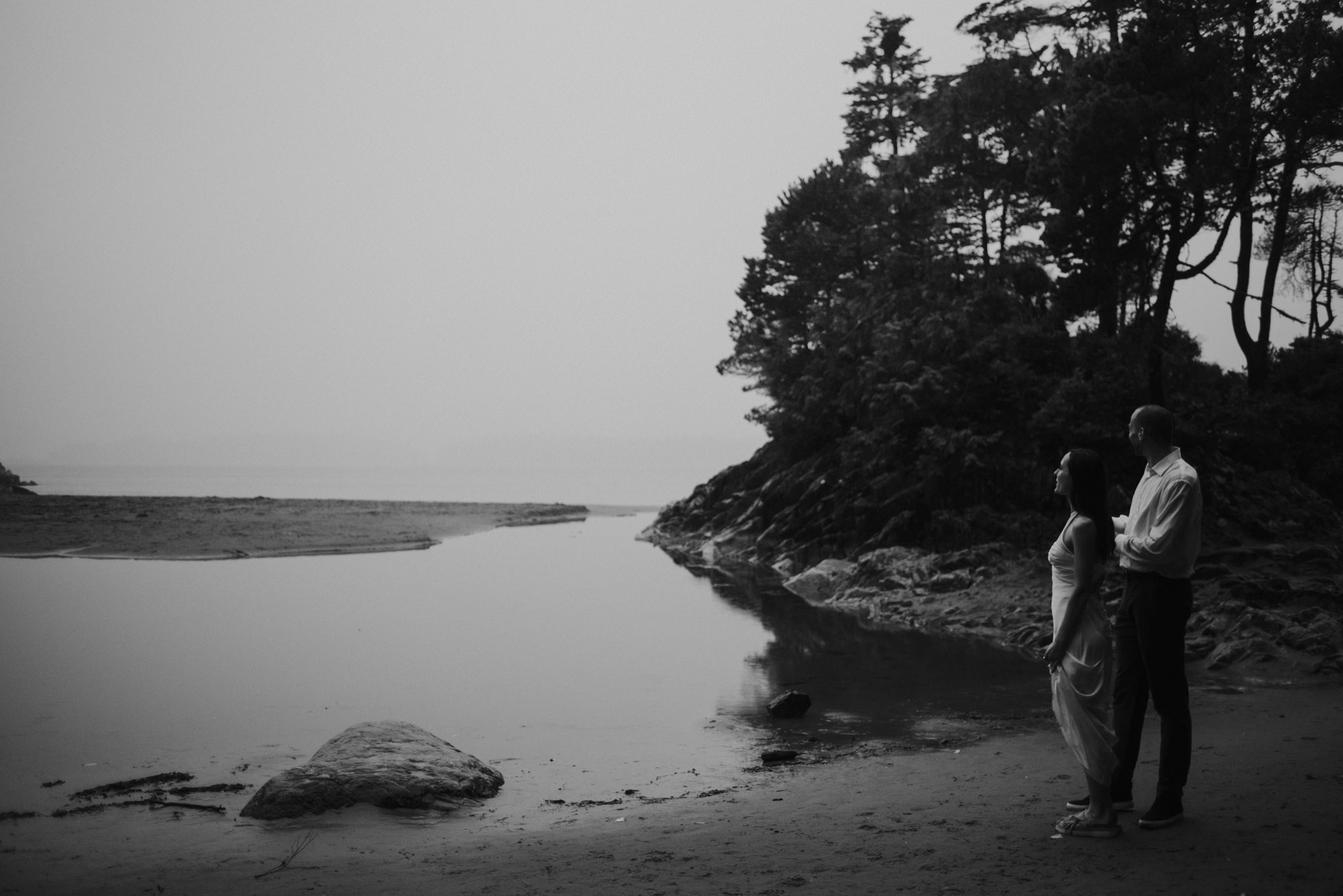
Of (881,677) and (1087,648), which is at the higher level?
(1087,648)

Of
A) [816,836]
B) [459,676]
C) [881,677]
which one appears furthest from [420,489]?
[816,836]

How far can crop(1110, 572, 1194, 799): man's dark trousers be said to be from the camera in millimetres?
5863

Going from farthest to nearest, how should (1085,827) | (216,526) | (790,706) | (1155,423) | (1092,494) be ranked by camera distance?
1. (216,526)
2. (790,706)
3. (1155,423)
4. (1092,494)
5. (1085,827)

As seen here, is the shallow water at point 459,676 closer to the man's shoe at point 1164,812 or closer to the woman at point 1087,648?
the woman at point 1087,648

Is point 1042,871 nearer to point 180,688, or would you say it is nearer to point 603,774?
point 603,774

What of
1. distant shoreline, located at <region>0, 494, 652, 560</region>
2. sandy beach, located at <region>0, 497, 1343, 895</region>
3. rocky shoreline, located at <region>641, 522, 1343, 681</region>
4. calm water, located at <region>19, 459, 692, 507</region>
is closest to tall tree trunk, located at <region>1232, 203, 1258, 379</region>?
rocky shoreline, located at <region>641, 522, 1343, 681</region>

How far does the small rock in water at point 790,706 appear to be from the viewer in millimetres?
11266

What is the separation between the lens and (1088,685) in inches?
229

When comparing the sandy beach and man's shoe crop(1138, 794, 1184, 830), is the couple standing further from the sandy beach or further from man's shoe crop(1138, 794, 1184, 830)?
the sandy beach

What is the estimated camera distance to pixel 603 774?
9.11 m

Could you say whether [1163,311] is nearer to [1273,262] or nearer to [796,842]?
[1273,262]

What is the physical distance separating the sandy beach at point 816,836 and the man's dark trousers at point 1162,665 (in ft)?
1.29

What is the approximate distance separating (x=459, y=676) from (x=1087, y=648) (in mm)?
9998

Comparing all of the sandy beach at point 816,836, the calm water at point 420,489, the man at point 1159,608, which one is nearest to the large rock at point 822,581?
the sandy beach at point 816,836
